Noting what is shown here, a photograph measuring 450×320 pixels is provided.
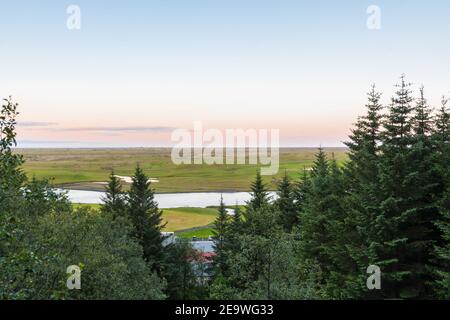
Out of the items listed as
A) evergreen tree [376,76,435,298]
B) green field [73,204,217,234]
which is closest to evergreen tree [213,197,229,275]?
evergreen tree [376,76,435,298]

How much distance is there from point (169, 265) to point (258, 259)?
26.4 meters

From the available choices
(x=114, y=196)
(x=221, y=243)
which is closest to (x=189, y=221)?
A: (x=221, y=243)

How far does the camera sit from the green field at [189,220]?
85.9m

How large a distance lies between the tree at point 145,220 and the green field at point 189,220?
39242 millimetres

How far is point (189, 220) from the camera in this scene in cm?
9450

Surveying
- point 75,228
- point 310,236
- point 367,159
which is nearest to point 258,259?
point 75,228

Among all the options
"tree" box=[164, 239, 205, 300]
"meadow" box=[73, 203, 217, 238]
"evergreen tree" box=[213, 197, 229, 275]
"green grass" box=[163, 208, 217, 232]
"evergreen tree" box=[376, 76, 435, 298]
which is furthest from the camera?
"green grass" box=[163, 208, 217, 232]

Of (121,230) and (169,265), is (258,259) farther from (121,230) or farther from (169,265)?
(169,265)

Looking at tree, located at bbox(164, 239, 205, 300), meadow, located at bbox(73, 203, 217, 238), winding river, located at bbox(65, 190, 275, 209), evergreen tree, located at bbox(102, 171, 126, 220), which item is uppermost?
winding river, located at bbox(65, 190, 275, 209)

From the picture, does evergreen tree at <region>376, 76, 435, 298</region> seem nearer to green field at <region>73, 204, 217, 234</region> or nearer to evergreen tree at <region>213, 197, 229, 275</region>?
evergreen tree at <region>213, 197, 229, 275</region>

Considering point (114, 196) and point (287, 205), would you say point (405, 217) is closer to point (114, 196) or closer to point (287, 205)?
point (287, 205)

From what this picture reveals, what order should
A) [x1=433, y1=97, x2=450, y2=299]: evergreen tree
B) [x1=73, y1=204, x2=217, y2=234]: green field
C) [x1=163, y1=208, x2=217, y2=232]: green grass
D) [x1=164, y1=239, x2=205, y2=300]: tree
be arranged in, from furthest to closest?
[x1=163, y1=208, x2=217, y2=232]: green grass < [x1=73, y1=204, x2=217, y2=234]: green field < [x1=164, y1=239, x2=205, y2=300]: tree < [x1=433, y1=97, x2=450, y2=299]: evergreen tree

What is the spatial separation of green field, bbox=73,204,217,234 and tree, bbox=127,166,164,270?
39.2 m

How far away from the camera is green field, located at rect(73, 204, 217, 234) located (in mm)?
85938
